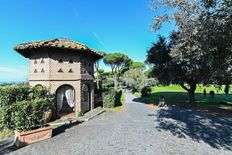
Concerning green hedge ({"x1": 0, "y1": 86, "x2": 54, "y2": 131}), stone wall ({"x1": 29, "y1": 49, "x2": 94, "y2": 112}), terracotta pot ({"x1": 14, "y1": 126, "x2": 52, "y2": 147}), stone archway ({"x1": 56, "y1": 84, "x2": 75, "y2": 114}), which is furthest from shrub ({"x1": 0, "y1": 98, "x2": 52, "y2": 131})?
stone archway ({"x1": 56, "y1": 84, "x2": 75, "y2": 114})

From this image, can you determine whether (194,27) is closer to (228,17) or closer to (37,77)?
(228,17)

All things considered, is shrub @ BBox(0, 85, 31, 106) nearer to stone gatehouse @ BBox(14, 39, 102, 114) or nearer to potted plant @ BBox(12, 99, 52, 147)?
potted plant @ BBox(12, 99, 52, 147)

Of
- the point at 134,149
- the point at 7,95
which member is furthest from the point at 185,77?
the point at 7,95

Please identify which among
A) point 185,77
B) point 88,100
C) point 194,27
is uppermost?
point 194,27

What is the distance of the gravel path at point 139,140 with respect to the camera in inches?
282

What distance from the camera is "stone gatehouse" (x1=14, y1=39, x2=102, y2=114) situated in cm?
1382

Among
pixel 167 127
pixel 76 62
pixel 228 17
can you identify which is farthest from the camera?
pixel 76 62

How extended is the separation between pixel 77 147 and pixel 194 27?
29.3ft

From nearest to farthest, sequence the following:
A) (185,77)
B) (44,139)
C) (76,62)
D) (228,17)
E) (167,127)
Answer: (228,17), (44,139), (167,127), (76,62), (185,77)

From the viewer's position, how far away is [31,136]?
323 inches

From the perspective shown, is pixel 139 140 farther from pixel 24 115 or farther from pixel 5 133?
pixel 5 133

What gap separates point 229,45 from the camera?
9.34 metres

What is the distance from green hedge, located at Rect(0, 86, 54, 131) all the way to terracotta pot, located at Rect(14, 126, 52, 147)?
36cm

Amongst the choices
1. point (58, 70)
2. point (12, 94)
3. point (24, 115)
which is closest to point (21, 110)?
point (24, 115)
